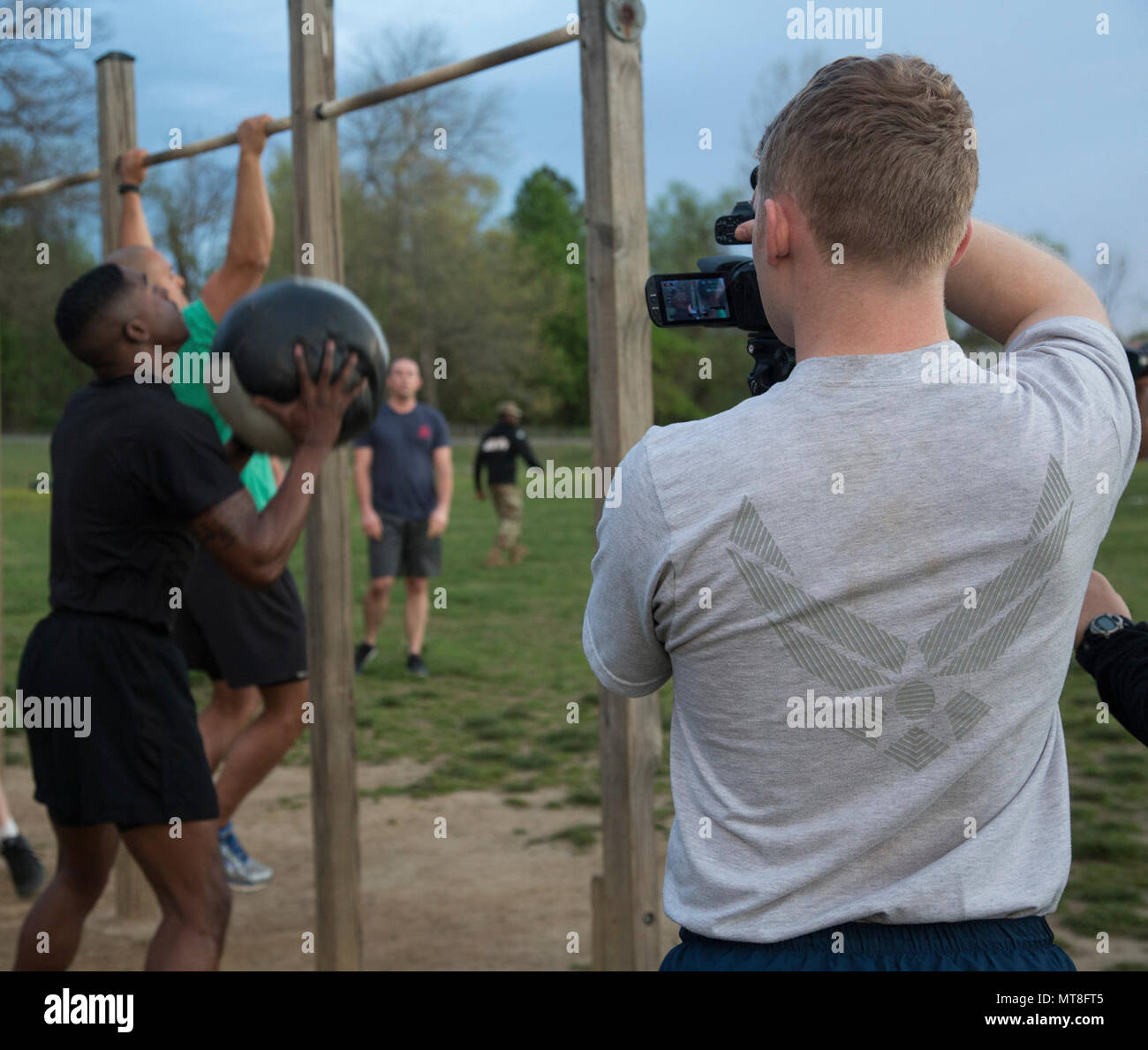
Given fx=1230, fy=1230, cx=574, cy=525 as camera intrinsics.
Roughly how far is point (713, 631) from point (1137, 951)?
335cm

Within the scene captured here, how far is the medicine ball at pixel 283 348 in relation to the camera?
3047 millimetres

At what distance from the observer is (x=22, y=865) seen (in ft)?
15.7

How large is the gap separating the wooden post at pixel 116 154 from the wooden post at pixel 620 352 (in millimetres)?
2350

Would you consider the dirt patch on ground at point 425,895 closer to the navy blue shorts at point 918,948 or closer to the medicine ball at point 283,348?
the medicine ball at point 283,348

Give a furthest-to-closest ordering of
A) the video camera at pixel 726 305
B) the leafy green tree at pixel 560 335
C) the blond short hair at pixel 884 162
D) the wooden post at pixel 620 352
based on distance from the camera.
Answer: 1. the leafy green tree at pixel 560 335
2. the wooden post at pixel 620 352
3. the video camera at pixel 726 305
4. the blond short hair at pixel 884 162

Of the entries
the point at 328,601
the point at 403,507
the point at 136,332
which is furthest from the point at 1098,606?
the point at 403,507

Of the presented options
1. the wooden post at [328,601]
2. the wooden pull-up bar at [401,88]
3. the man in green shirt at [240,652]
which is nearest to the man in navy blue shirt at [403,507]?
the man in green shirt at [240,652]

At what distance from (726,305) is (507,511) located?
13461 millimetres

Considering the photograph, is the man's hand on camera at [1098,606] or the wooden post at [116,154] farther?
the wooden post at [116,154]

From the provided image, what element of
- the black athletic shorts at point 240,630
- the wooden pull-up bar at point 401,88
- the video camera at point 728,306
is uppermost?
the wooden pull-up bar at point 401,88

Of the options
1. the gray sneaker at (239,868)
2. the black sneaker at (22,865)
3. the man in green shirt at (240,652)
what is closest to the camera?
the man in green shirt at (240,652)

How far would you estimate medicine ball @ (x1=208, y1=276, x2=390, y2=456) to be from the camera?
120 inches

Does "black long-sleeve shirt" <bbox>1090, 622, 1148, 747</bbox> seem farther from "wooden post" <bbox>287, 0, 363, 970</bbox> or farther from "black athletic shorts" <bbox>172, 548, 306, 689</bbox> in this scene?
"black athletic shorts" <bbox>172, 548, 306, 689</bbox>

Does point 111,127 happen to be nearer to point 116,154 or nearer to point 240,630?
point 116,154
